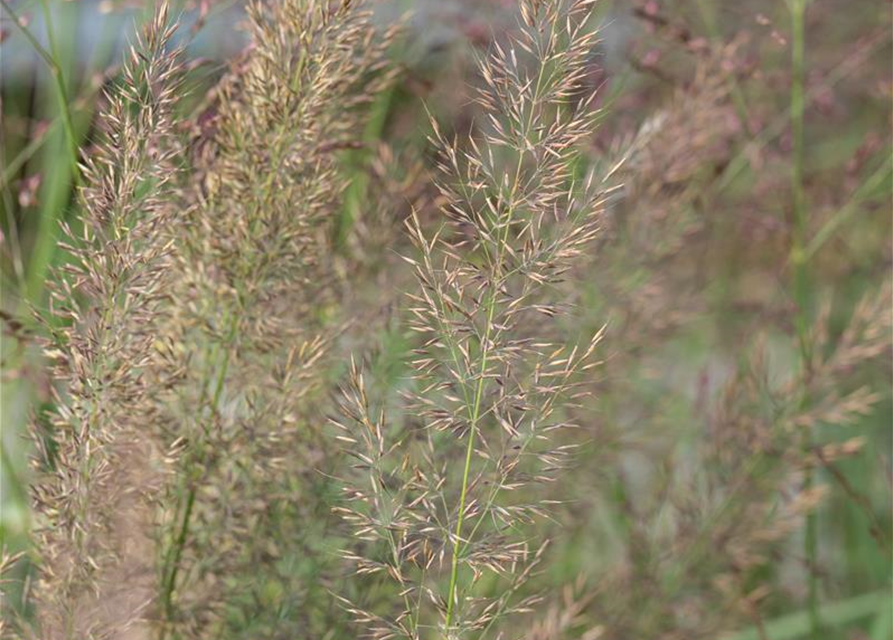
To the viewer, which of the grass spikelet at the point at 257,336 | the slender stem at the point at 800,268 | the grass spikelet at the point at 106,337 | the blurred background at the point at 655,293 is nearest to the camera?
the grass spikelet at the point at 106,337


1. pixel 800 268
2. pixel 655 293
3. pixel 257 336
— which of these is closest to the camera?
pixel 257 336

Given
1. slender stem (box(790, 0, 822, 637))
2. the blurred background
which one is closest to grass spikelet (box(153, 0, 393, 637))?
the blurred background

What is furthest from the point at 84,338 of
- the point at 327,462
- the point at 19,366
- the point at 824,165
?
the point at 824,165

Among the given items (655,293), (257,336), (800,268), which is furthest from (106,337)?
(800,268)

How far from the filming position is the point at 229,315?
1199mm

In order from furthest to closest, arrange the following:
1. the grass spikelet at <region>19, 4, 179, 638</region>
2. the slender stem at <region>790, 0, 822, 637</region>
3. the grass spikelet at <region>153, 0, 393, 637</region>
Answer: the slender stem at <region>790, 0, 822, 637</region> → the grass spikelet at <region>153, 0, 393, 637</region> → the grass spikelet at <region>19, 4, 179, 638</region>

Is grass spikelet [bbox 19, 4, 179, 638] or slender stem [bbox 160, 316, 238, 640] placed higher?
grass spikelet [bbox 19, 4, 179, 638]

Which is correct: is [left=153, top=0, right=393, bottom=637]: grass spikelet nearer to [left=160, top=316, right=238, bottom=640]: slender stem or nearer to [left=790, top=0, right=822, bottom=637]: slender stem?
[left=160, top=316, right=238, bottom=640]: slender stem

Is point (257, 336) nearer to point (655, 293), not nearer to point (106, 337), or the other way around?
point (106, 337)

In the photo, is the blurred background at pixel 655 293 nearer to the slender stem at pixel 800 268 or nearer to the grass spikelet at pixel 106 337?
the slender stem at pixel 800 268

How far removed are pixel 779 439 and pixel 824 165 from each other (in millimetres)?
1345

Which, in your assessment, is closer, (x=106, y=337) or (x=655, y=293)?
(x=106, y=337)

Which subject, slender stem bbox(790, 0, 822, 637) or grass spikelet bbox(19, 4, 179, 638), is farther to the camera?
slender stem bbox(790, 0, 822, 637)

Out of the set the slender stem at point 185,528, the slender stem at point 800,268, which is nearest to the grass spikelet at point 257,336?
the slender stem at point 185,528
